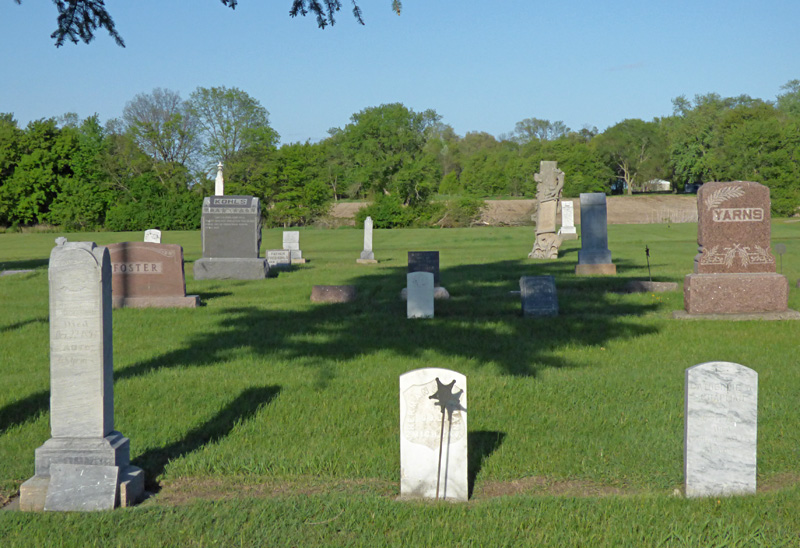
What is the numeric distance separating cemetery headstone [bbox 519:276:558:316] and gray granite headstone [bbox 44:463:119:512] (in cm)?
905

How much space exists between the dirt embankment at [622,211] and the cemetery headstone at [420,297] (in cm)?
4653

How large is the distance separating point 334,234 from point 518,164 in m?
54.6

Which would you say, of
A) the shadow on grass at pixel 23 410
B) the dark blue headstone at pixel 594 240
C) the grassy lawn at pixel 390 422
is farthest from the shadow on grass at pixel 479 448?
the dark blue headstone at pixel 594 240

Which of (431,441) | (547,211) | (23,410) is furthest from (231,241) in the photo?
(431,441)

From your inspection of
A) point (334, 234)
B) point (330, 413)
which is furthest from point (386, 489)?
point (334, 234)

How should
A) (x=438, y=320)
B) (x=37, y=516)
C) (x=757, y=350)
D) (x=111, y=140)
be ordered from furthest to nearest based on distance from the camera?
(x=111, y=140), (x=438, y=320), (x=757, y=350), (x=37, y=516)

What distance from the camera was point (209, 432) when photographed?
696 centimetres

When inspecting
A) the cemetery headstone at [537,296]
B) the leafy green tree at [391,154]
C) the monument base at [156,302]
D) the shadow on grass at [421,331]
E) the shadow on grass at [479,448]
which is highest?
the leafy green tree at [391,154]

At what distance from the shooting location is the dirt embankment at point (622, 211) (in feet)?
212

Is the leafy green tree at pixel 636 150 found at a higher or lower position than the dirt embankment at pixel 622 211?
higher

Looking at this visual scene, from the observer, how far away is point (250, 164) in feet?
227

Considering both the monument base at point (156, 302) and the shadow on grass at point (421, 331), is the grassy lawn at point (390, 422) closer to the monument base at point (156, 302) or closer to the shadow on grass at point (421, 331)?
the shadow on grass at point (421, 331)

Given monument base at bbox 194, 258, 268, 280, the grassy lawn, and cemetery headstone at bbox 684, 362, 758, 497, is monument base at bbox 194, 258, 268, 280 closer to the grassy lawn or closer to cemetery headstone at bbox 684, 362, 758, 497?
the grassy lawn

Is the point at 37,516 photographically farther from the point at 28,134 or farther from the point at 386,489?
the point at 28,134
